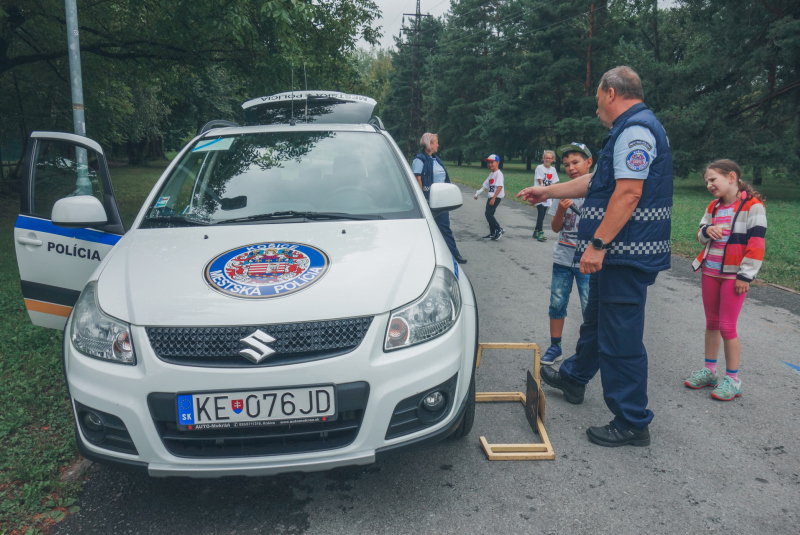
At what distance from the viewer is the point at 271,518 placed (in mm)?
2496

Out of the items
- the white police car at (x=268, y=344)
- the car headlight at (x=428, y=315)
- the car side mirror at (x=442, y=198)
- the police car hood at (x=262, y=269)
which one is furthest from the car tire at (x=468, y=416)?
the car side mirror at (x=442, y=198)

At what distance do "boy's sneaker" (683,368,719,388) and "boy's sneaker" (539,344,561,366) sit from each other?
0.91 meters

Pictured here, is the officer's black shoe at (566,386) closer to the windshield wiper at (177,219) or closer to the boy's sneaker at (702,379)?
the boy's sneaker at (702,379)

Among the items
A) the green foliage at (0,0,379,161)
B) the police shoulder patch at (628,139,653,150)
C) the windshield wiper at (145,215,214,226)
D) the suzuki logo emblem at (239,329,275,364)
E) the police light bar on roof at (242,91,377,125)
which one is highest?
the green foliage at (0,0,379,161)

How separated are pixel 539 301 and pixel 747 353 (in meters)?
2.10

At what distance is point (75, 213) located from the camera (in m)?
3.14

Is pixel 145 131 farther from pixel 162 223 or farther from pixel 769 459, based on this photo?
pixel 769 459

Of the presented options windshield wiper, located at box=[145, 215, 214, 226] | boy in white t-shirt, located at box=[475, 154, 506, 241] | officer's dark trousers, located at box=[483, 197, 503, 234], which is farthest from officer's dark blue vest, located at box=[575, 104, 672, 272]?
officer's dark trousers, located at box=[483, 197, 503, 234]

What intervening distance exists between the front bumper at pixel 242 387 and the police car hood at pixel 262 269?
0.13m

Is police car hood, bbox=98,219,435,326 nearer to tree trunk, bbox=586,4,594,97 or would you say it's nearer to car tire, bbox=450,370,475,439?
car tire, bbox=450,370,475,439

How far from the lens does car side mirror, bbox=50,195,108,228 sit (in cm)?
314

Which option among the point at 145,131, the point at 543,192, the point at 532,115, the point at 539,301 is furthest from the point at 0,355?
the point at 532,115

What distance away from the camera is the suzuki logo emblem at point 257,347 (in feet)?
7.23

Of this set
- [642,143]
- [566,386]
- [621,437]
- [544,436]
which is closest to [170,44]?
[566,386]
